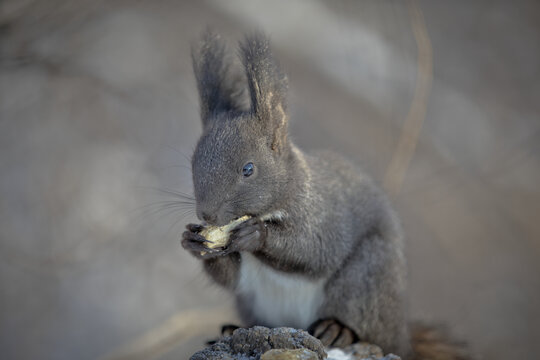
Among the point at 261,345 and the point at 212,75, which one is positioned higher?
the point at 212,75

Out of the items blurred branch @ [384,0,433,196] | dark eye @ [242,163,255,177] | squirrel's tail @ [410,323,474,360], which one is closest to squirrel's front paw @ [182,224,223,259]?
dark eye @ [242,163,255,177]

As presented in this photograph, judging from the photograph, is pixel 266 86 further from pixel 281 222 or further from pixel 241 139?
pixel 281 222

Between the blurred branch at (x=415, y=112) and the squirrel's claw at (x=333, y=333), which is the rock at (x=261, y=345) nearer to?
the squirrel's claw at (x=333, y=333)

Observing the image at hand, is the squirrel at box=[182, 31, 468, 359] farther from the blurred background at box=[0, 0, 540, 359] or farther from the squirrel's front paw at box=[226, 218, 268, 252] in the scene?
the blurred background at box=[0, 0, 540, 359]

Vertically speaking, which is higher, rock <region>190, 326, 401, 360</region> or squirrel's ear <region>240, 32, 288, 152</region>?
squirrel's ear <region>240, 32, 288, 152</region>

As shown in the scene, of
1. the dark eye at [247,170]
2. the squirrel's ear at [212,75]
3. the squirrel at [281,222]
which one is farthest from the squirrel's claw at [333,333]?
the squirrel's ear at [212,75]

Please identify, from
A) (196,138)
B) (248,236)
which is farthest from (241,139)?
(196,138)

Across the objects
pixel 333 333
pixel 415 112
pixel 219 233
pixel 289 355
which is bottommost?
pixel 289 355
